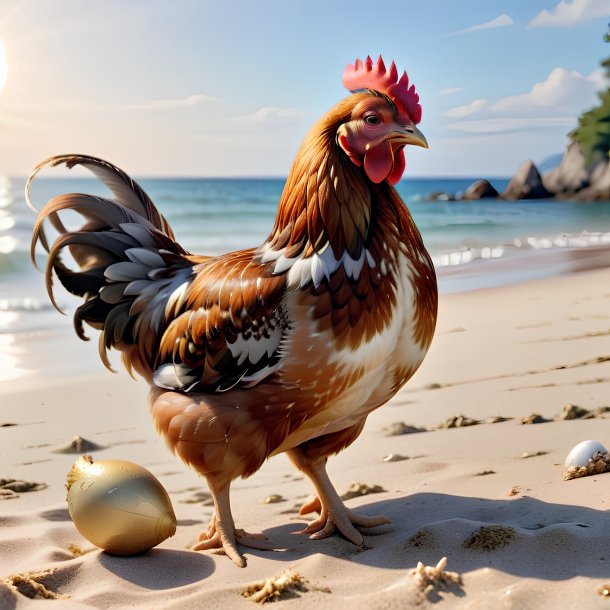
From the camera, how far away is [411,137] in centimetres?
343

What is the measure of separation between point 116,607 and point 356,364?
1302 millimetres

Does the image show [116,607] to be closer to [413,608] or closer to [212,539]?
[212,539]

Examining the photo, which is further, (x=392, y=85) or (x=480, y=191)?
(x=480, y=191)

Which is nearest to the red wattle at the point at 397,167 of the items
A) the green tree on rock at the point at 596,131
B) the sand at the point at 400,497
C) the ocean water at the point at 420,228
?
the sand at the point at 400,497

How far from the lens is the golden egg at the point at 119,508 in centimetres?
361

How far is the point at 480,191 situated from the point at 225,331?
3406cm

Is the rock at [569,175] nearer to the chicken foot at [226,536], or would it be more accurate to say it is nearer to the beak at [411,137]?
the beak at [411,137]

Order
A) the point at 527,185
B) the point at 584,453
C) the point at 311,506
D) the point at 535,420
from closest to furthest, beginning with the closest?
1. the point at 584,453
2. the point at 311,506
3. the point at 535,420
4. the point at 527,185

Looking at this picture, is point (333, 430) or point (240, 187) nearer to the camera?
point (333, 430)

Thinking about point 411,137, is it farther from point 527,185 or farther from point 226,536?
point 527,185

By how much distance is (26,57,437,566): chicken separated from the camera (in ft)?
11.2

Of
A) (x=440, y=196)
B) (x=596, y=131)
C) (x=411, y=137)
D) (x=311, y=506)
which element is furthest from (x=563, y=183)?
(x=411, y=137)

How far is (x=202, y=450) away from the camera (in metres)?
3.55

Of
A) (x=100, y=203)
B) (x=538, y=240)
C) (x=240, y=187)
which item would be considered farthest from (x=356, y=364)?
(x=240, y=187)
